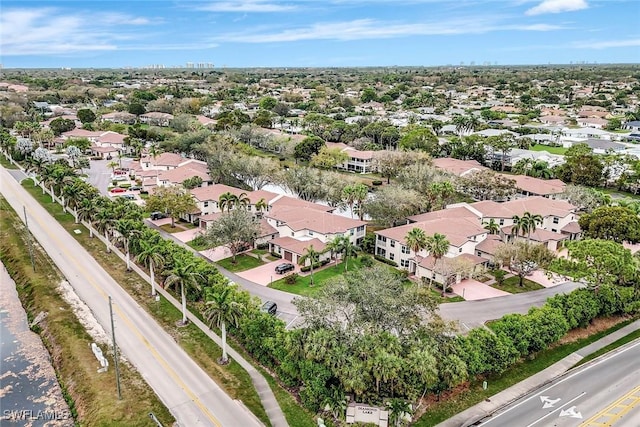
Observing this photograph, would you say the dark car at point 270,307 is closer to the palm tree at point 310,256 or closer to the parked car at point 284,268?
the palm tree at point 310,256

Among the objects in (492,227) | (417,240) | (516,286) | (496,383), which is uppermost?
(417,240)

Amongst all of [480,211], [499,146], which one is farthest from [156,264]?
[499,146]

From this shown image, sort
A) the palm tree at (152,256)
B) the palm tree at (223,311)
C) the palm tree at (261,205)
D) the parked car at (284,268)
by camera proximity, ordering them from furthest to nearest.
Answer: the palm tree at (261,205) < the parked car at (284,268) < the palm tree at (152,256) < the palm tree at (223,311)

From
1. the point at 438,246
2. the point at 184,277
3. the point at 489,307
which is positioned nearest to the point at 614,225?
the point at 489,307

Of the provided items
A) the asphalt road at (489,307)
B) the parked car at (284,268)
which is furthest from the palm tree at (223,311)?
the asphalt road at (489,307)

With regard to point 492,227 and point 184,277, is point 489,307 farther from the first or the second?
point 184,277

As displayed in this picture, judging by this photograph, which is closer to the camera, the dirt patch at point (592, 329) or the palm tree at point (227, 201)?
the dirt patch at point (592, 329)

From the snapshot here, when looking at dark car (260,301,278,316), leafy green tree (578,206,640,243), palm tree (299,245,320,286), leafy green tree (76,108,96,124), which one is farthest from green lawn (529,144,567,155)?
leafy green tree (76,108,96,124)

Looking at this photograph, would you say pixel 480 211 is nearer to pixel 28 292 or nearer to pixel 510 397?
pixel 510 397
